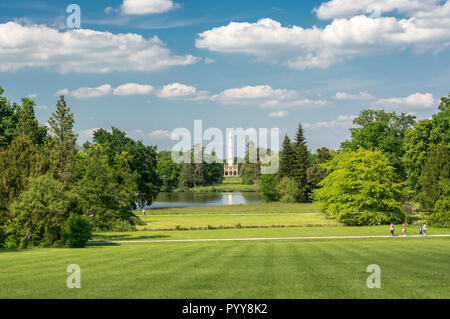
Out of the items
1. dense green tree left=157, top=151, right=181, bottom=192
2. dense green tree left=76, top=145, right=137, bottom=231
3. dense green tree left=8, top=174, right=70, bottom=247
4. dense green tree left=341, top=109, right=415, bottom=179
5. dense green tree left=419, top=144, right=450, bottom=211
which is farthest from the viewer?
dense green tree left=157, top=151, right=181, bottom=192

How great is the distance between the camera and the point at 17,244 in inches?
1242

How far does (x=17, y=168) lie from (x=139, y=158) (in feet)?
183

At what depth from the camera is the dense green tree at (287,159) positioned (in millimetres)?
106312

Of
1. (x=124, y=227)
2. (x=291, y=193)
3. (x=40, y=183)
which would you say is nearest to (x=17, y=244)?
(x=40, y=183)

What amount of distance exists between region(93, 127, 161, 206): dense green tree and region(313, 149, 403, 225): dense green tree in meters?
41.7

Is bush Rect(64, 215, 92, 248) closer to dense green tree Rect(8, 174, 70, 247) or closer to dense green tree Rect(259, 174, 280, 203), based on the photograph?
dense green tree Rect(8, 174, 70, 247)

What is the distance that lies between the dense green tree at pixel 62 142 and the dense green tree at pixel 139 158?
3948cm

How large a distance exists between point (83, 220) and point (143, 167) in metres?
59.7

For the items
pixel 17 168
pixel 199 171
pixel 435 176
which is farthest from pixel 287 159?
pixel 199 171

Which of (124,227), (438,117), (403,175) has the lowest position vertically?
(124,227)

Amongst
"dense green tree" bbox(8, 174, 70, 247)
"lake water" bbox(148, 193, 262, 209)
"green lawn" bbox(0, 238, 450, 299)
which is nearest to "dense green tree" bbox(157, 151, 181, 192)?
"lake water" bbox(148, 193, 262, 209)

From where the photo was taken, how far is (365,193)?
5612 cm

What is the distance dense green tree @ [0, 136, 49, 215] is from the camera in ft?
110
